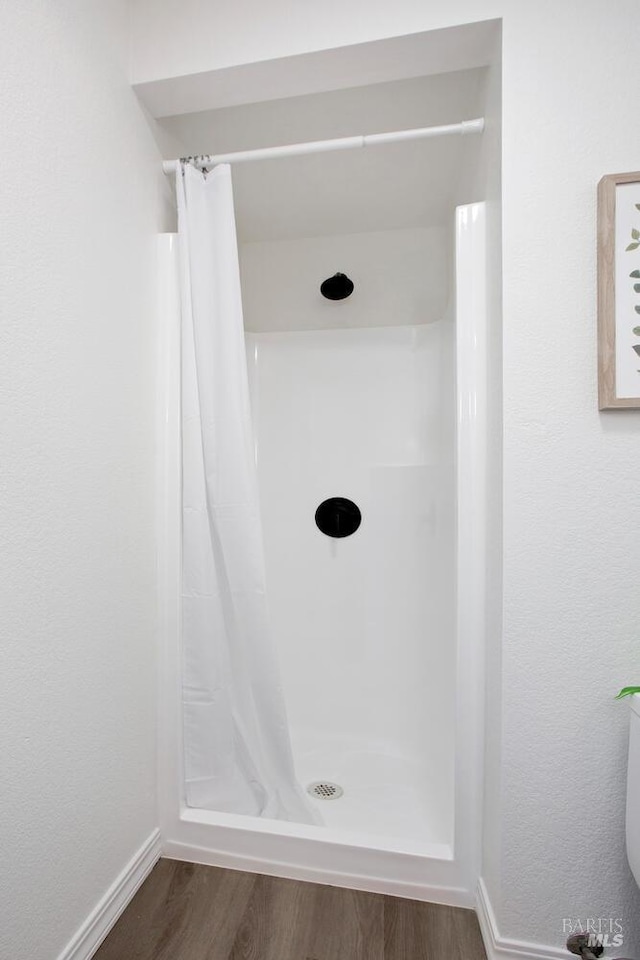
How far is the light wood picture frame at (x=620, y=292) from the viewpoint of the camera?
107 cm

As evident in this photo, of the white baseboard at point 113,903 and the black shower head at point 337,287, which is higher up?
the black shower head at point 337,287

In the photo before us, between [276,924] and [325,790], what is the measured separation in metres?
0.58

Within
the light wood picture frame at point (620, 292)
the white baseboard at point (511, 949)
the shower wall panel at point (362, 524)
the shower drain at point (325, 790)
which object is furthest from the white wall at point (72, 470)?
the light wood picture frame at point (620, 292)

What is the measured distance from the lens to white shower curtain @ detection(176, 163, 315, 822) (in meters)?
1.47

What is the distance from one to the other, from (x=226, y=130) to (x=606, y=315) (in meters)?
1.34

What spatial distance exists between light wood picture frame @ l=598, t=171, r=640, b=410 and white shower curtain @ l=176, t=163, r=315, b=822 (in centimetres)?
94

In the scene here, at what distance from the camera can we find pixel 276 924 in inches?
48.8

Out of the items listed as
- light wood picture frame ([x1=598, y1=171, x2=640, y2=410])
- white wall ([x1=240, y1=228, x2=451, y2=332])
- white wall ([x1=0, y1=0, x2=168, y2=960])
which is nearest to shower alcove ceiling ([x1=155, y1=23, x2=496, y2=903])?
white wall ([x1=240, y1=228, x2=451, y2=332])

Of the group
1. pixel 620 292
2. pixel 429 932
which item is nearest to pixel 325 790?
pixel 429 932

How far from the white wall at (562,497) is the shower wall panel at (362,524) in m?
0.81

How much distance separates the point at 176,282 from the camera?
1521 mm

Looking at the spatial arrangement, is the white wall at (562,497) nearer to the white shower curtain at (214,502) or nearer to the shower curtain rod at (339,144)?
the shower curtain rod at (339,144)

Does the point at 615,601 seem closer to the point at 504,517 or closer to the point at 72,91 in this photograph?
the point at 504,517

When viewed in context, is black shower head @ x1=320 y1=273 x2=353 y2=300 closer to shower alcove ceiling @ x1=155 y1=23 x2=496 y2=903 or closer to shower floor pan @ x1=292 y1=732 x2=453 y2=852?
shower alcove ceiling @ x1=155 y1=23 x2=496 y2=903
